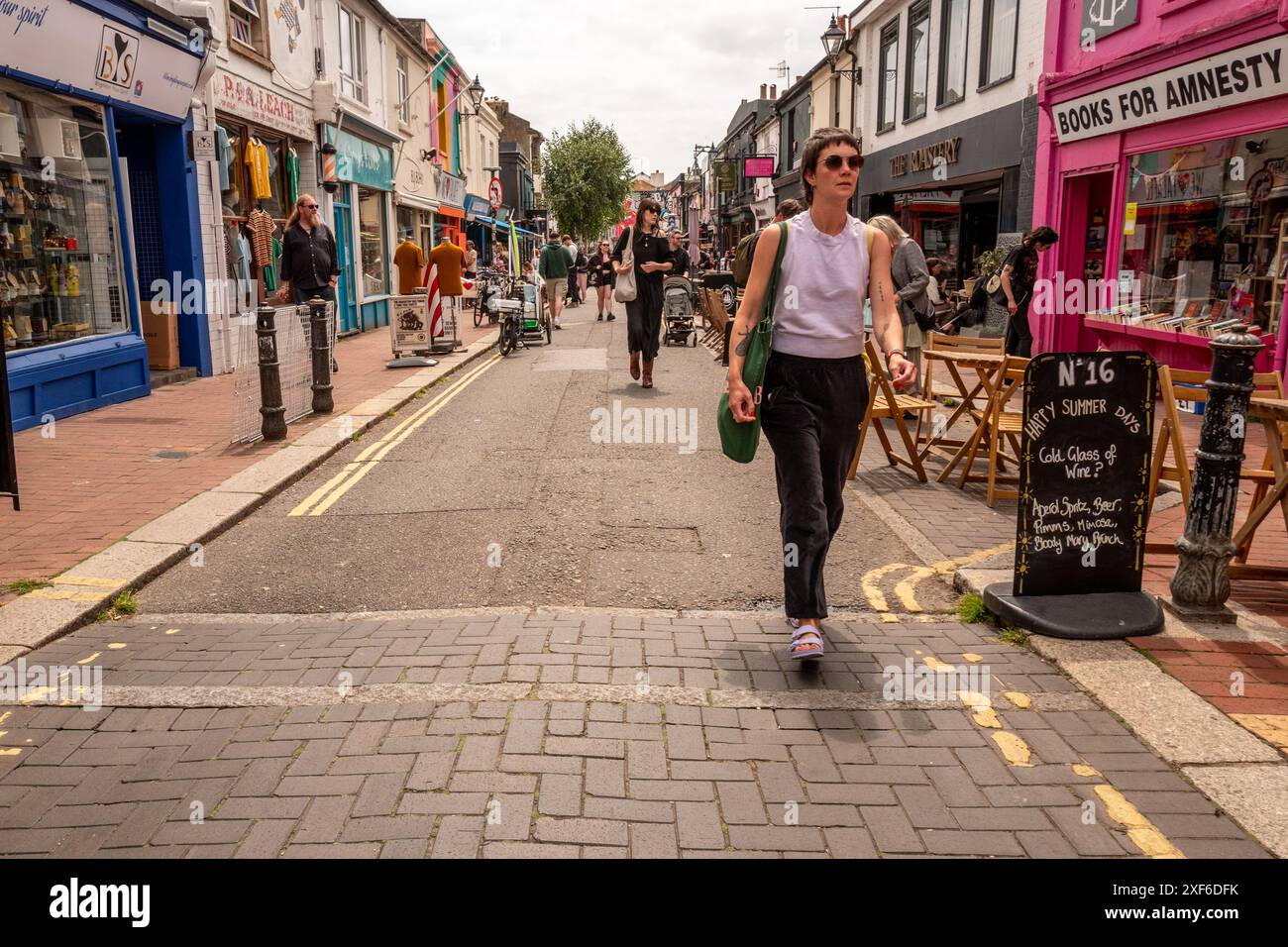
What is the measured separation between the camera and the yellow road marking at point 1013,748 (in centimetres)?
335

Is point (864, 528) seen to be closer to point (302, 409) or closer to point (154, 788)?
point (154, 788)

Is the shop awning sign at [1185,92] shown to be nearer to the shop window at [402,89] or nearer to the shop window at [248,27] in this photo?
the shop window at [248,27]

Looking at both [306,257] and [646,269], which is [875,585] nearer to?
[646,269]

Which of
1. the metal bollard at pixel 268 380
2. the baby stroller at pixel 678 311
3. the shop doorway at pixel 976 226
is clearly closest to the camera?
the metal bollard at pixel 268 380

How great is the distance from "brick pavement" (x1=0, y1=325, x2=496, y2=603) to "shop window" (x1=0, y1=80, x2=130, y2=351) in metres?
1.02

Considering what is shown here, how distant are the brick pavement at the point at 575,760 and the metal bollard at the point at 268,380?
4.45 metres

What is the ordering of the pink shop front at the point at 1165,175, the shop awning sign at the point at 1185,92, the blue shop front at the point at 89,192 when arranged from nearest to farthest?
the shop awning sign at the point at 1185,92 < the blue shop front at the point at 89,192 < the pink shop front at the point at 1165,175

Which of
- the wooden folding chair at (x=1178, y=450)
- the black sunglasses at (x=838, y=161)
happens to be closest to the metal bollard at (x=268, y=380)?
the black sunglasses at (x=838, y=161)

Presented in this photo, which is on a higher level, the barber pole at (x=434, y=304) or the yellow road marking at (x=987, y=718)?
the barber pole at (x=434, y=304)

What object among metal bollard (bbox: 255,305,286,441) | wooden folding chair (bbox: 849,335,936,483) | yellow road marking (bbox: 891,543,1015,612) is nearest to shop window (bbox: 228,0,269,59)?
metal bollard (bbox: 255,305,286,441)

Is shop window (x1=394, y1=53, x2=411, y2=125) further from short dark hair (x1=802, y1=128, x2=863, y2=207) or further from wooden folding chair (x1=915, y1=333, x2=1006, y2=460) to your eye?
short dark hair (x1=802, y1=128, x2=863, y2=207)

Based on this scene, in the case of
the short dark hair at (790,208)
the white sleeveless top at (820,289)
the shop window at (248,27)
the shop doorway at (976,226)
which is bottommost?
the white sleeveless top at (820,289)

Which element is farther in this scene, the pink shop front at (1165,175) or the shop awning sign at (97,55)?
the pink shop front at (1165,175)

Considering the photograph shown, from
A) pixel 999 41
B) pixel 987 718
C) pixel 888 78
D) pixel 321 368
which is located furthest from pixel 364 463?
pixel 888 78
